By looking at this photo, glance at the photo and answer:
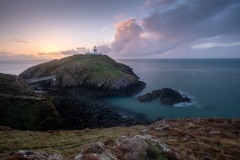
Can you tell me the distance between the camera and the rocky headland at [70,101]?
5462 cm

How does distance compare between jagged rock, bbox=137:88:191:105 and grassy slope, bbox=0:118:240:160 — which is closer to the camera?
grassy slope, bbox=0:118:240:160

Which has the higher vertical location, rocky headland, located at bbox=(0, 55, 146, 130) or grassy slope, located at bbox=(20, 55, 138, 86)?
grassy slope, located at bbox=(20, 55, 138, 86)

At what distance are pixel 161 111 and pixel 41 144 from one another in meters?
49.3

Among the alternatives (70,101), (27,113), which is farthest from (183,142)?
(70,101)

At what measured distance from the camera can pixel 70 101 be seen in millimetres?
83438

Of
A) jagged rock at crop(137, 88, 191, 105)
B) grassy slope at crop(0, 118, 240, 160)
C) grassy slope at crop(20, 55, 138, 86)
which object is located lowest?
jagged rock at crop(137, 88, 191, 105)

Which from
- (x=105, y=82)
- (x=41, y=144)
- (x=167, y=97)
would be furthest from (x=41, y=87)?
(x=41, y=144)

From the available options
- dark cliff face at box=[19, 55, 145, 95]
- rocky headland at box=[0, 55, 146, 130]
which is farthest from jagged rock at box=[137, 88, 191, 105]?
dark cliff face at box=[19, 55, 145, 95]

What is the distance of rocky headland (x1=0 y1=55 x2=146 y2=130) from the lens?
54.6m

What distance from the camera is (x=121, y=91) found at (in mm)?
101375

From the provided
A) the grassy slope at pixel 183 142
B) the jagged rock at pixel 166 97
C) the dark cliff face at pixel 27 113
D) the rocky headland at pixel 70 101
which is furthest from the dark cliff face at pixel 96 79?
the grassy slope at pixel 183 142

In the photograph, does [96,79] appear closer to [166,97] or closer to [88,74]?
[88,74]

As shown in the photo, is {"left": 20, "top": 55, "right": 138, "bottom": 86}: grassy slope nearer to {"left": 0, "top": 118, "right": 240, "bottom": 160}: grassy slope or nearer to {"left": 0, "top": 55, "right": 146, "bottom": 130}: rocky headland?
{"left": 0, "top": 55, "right": 146, "bottom": 130}: rocky headland

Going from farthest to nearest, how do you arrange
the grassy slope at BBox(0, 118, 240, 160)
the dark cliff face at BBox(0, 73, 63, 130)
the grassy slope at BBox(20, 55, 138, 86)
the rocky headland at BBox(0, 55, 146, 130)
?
the grassy slope at BBox(20, 55, 138, 86), the rocky headland at BBox(0, 55, 146, 130), the dark cliff face at BBox(0, 73, 63, 130), the grassy slope at BBox(0, 118, 240, 160)
